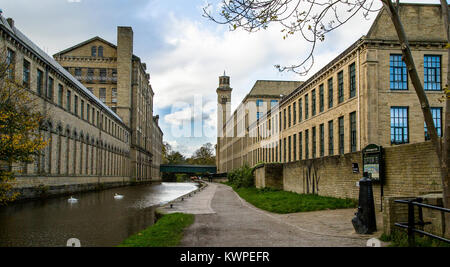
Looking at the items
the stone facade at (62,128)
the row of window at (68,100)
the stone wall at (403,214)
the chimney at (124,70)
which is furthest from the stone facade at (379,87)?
the chimney at (124,70)

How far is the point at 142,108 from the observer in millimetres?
81312

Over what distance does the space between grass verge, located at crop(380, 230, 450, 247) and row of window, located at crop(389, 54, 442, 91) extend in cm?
1867

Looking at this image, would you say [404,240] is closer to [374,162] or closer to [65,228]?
[374,162]

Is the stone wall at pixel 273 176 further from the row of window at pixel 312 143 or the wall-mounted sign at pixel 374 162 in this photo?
the wall-mounted sign at pixel 374 162

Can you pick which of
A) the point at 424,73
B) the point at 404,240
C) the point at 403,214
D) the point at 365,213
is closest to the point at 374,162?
the point at 365,213

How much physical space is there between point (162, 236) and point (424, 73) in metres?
22.1

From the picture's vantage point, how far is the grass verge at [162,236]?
7730 mm

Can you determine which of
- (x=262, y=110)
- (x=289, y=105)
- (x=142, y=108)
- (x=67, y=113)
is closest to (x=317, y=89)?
(x=289, y=105)

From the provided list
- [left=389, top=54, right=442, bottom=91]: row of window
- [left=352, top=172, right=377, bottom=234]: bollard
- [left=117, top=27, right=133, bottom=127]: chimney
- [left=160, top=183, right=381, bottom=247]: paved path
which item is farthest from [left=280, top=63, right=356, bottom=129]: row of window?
[left=117, top=27, right=133, bottom=127]: chimney

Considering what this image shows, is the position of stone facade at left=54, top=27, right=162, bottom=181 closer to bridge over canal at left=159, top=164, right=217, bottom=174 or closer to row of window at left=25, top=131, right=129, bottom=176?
row of window at left=25, top=131, right=129, bottom=176

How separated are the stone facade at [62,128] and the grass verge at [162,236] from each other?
794cm

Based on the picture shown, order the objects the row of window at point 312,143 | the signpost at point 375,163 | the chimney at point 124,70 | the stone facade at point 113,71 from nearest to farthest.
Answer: the signpost at point 375,163 < the row of window at point 312,143 < the chimney at point 124,70 < the stone facade at point 113,71
